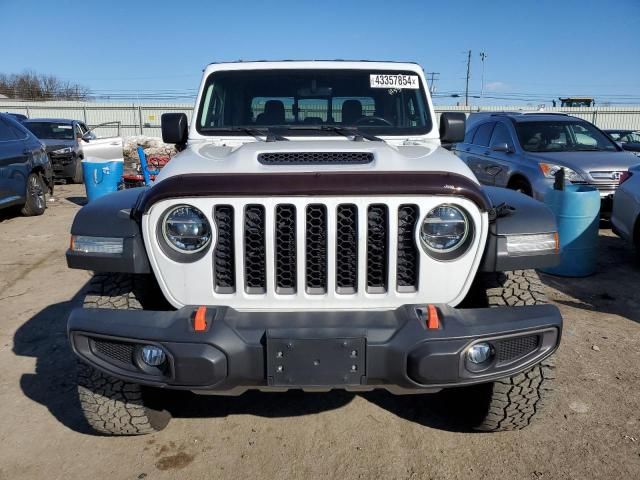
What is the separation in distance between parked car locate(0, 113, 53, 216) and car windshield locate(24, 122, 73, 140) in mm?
4623

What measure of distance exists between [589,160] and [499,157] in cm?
127

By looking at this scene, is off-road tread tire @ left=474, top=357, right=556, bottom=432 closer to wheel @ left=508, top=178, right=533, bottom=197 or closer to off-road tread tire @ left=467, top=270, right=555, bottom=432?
off-road tread tire @ left=467, top=270, right=555, bottom=432

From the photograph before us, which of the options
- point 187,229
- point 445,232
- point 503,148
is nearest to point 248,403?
point 187,229

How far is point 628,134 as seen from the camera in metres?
14.4

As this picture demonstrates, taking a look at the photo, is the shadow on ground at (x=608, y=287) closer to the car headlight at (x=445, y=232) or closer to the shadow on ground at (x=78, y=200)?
the car headlight at (x=445, y=232)

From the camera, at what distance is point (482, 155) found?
8602 mm

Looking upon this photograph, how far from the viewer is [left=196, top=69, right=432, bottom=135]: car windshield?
3.66m

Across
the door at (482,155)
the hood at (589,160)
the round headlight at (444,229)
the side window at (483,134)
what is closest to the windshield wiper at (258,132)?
the round headlight at (444,229)

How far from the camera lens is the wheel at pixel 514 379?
2.61 m

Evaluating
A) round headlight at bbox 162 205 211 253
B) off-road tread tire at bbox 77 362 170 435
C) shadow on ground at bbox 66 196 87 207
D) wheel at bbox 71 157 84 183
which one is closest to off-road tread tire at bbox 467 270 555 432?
round headlight at bbox 162 205 211 253

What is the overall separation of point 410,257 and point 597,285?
12.9ft

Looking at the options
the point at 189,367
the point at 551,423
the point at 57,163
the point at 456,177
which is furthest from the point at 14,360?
the point at 57,163

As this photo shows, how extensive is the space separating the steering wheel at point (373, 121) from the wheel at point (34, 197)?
7.17 m

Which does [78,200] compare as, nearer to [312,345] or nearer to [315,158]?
[315,158]
